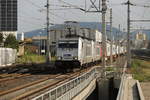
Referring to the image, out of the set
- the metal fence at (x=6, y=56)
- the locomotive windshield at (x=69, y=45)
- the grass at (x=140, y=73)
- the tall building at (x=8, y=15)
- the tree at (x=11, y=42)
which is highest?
the tall building at (x=8, y=15)

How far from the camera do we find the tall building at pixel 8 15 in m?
87.9

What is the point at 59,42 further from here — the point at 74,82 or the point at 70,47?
the point at 74,82

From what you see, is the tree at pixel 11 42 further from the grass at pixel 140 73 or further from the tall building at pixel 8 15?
the grass at pixel 140 73

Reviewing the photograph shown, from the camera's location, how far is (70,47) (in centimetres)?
3400

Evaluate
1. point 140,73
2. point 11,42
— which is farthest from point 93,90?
point 11,42

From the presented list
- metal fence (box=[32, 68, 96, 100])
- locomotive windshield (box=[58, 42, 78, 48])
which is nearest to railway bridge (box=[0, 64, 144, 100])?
metal fence (box=[32, 68, 96, 100])

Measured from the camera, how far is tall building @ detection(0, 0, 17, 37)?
289ft

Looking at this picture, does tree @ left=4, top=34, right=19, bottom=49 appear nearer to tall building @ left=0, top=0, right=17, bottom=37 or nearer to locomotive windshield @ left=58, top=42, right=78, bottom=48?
tall building @ left=0, top=0, right=17, bottom=37

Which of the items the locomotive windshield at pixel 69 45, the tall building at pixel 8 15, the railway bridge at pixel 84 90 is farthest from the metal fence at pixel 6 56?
the tall building at pixel 8 15

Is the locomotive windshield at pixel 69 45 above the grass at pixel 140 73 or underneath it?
above

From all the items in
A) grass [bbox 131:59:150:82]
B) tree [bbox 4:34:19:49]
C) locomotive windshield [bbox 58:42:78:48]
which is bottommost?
grass [bbox 131:59:150:82]

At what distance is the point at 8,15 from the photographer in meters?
89.6

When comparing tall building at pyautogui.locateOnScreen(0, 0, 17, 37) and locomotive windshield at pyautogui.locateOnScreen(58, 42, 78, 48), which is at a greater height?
tall building at pyautogui.locateOnScreen(0, 0, 17, 37)

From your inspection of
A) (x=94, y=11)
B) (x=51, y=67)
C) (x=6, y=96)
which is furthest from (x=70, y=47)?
(x=6, y=96)
